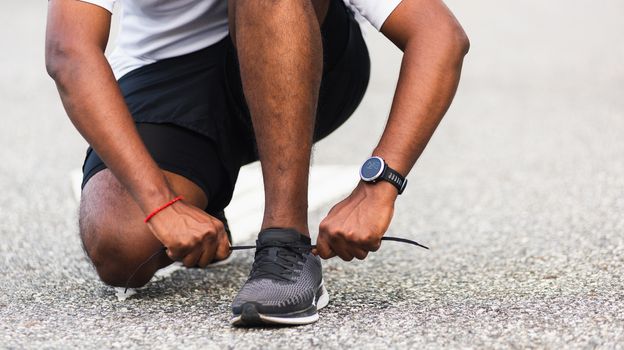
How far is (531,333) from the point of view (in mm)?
1990

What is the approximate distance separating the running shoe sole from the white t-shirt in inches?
33.0

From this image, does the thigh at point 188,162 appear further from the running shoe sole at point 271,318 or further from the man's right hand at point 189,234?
the running shoe sole at point 271,318

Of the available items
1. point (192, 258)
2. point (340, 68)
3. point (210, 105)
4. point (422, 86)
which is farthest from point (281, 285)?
point (340, 68)

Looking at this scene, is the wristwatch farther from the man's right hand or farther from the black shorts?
the black shorts

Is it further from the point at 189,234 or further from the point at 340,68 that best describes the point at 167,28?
the point at 189,234

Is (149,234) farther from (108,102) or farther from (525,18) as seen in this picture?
(525,18)

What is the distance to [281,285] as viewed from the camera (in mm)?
2090

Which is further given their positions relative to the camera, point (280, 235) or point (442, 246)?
point (442, 246)

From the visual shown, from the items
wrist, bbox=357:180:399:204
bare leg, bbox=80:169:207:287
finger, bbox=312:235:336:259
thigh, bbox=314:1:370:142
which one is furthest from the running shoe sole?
thigh, bbox=314:1:370:142

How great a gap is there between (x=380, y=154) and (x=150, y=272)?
616 mm

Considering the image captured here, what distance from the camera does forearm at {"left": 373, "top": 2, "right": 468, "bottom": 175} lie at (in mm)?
2170

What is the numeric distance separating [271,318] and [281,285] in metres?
0.08

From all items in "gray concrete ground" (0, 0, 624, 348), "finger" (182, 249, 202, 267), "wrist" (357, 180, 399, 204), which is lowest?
"gray concrete ground" (0, 0, 624, 348)

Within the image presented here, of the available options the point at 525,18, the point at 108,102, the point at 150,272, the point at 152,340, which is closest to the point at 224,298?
the point at 150,272
